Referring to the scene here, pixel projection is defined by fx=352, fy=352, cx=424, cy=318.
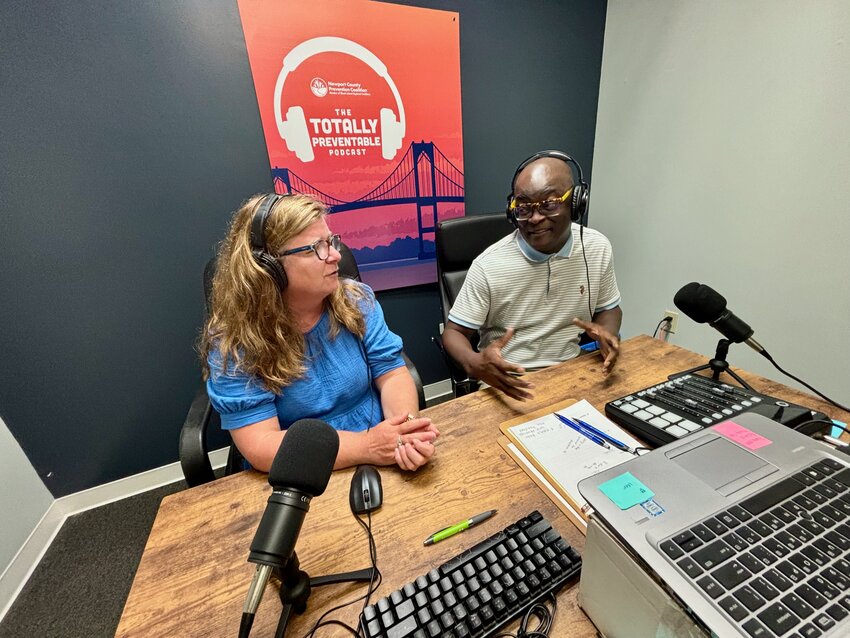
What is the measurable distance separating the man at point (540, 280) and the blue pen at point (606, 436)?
0.47 meters

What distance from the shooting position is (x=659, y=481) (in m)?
0.45

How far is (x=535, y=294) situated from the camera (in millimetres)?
1356

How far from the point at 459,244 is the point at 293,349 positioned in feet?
2.92

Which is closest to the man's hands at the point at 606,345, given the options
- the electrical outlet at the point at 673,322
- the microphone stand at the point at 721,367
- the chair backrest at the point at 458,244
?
the microphone stand at the point at 721,367

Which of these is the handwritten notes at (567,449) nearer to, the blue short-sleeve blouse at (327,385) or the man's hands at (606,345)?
the man's hands at (606,345)

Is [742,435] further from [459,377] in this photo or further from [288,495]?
[459,377]

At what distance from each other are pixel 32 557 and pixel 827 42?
12.1 ft

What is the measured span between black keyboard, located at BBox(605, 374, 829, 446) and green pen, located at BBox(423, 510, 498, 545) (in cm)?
40

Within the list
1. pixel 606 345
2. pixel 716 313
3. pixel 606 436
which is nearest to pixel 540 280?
pixel 606 345

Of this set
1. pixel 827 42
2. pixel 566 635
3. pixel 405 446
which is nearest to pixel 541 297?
pixel 405 446

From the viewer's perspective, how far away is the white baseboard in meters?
1.36

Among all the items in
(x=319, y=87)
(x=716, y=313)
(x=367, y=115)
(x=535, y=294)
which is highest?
→ (x=319, y=87)

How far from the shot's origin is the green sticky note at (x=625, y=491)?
1.38 feet

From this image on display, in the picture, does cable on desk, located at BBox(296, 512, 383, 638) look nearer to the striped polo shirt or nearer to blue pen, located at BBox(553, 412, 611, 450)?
blue pen, located at BBox(553, 412, 611, 450)
